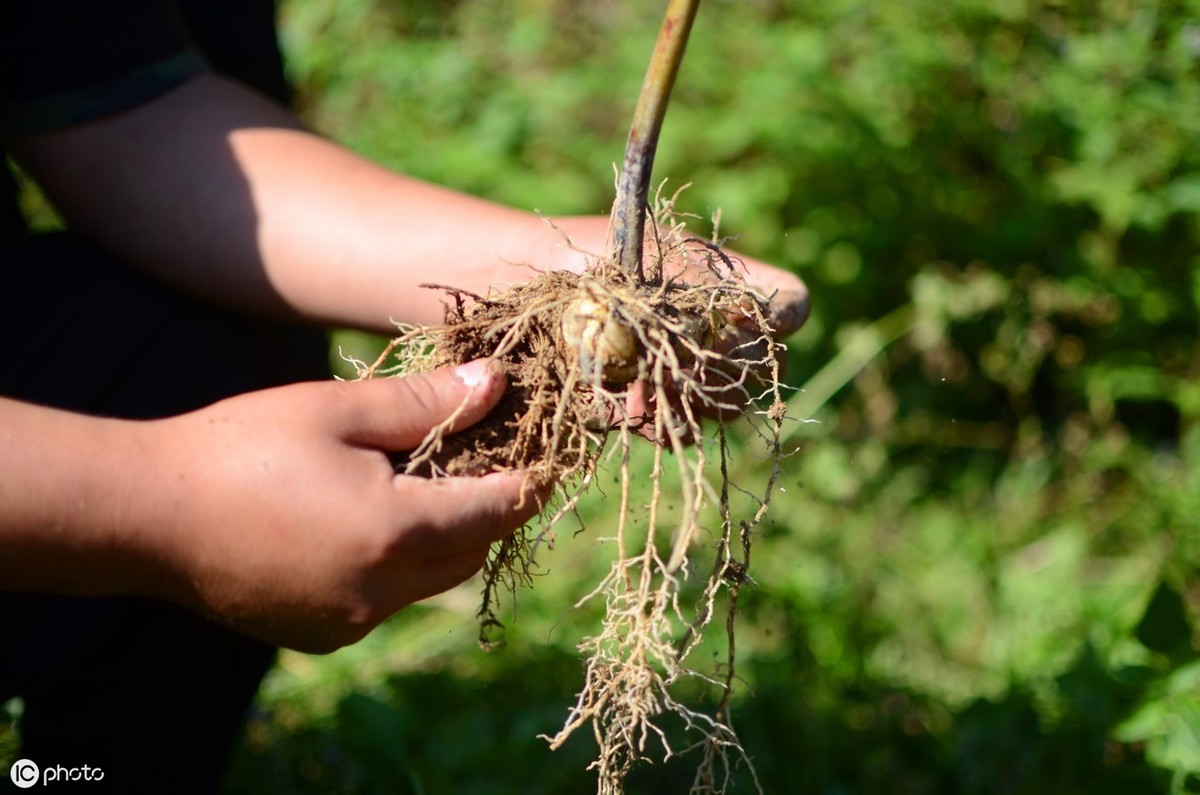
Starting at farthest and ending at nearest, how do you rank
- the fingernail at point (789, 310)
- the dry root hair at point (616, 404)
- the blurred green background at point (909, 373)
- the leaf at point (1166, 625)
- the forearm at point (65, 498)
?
the blurred green background at point (909, 373), the leaf at point (1166, 625), the fingernail at point (789, 310), the dry root hair at point (616, 404), the forearm at point (65, 498)

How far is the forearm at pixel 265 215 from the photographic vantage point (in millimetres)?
1239

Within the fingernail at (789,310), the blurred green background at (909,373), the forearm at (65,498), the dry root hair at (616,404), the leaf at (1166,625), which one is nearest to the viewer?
the forearm at (65,498)

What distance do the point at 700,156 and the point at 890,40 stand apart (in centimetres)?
48

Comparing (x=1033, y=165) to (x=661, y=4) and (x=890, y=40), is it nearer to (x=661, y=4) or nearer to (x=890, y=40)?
(x=890, y=40)

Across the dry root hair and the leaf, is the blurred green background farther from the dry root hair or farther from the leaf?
the dry root hair

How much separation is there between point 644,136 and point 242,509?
0.49m

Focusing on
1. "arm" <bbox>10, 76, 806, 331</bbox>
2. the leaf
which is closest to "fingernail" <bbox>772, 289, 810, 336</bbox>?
"arm" <bbox>10, 76, 806, 331</bbox>

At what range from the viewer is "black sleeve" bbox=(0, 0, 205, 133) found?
127cm

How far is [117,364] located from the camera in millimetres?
1255

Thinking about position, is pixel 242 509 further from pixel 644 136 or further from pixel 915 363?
pixel 915 363

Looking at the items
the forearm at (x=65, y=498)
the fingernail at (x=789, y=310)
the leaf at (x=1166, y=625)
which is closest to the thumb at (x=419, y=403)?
the forearm at (x=65, y=498)

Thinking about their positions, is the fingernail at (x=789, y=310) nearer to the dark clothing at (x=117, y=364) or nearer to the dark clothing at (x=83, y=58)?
the dark clothing at (x=117, y=364)

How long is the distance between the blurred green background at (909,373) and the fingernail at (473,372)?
74 cm

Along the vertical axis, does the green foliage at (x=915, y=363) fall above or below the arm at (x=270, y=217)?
below
